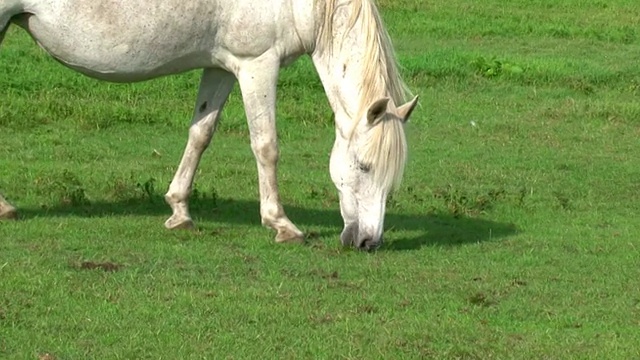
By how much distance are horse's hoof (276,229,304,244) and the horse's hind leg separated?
25.8 inches

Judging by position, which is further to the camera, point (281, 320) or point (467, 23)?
point (467, 23)

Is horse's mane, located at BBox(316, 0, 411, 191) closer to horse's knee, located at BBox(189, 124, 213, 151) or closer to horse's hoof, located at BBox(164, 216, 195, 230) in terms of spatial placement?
horse's knee, located at BBox(189, 124, 213, 151)

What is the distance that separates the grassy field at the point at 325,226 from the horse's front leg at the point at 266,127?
0.54ft

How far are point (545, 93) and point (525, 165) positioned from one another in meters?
3.41

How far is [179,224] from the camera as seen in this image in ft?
28.8

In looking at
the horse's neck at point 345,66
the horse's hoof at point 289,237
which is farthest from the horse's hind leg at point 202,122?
the horse's neck at point 345,66

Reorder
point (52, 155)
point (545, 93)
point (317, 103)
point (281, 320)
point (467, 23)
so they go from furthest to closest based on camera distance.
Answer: point (467, 23) → point (545, 93) → point (317, 103) → point (52, 155) → point (281, 320)

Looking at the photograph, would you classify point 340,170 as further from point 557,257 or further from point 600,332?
point 600,332

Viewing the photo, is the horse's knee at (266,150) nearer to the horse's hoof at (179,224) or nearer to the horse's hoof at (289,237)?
the horse's hoof at (289,237)

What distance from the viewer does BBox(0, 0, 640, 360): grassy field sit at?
6398 millimetres

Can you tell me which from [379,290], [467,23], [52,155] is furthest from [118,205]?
[467,23]

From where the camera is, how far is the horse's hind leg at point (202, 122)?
8859 millimetres

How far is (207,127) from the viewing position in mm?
Answer: 8883

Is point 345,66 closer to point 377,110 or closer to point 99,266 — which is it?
point 377,110
